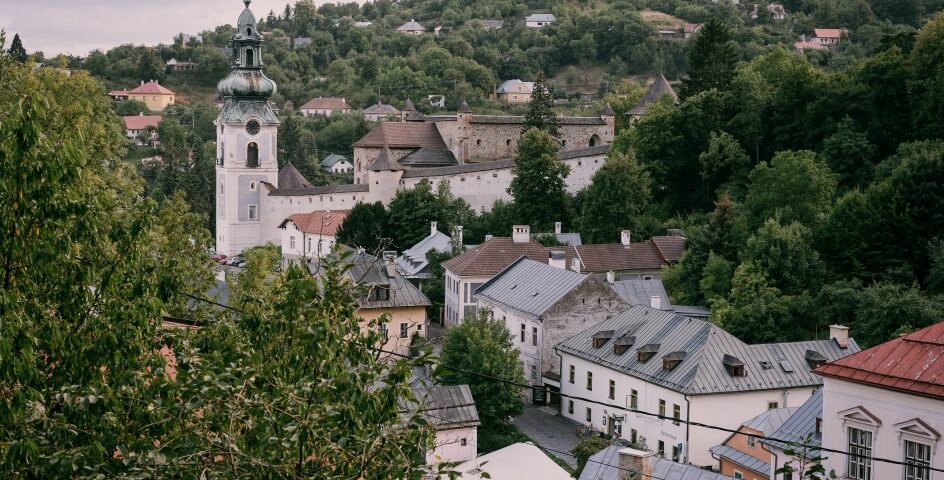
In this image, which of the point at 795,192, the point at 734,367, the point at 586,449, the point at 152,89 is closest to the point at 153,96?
the point at 152,89

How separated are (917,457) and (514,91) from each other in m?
98.4

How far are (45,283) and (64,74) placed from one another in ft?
50.9

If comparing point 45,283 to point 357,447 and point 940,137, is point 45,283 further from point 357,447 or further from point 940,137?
point 940,137

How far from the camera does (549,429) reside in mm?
31391

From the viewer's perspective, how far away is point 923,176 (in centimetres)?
3866

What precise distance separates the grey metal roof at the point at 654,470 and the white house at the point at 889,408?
6.25 feet

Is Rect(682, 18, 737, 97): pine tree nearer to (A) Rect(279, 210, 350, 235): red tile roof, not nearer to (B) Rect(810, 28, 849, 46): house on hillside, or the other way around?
(A) Rect(279, 210, 350, 235): red tile roof

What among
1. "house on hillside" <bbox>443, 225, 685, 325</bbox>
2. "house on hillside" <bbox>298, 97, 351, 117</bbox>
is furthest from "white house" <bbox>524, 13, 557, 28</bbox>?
"house on hillside" <bbox>443, 225, 685, 325</bbox>

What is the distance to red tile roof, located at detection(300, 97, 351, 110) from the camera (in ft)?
362

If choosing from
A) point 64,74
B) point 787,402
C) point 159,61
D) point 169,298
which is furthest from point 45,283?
point 159,61

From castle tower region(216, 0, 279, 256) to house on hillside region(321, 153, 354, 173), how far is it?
79.6 ft

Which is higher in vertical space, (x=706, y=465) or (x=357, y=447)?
(x=357, y=447)

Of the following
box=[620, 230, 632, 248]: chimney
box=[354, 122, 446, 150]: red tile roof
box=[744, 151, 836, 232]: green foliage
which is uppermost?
box=[354, 122, 446, 150]: red tile roof

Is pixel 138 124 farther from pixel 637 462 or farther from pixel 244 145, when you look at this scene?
pixel 637 462
